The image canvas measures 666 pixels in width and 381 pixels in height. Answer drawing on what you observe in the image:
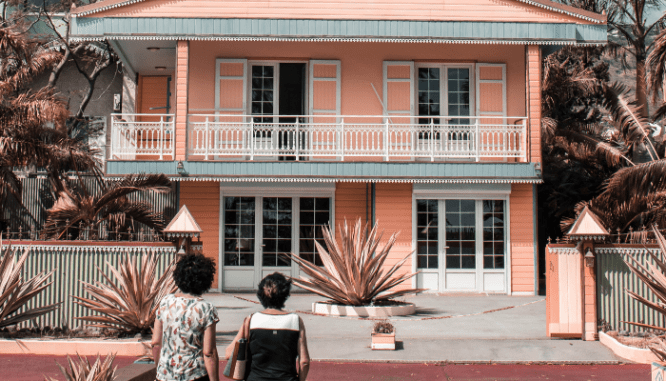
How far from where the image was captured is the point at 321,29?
16594 mm

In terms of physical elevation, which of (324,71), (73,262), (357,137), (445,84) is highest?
(324,71)

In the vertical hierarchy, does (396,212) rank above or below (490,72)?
below

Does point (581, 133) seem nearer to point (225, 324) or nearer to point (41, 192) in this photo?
point (225, 324)

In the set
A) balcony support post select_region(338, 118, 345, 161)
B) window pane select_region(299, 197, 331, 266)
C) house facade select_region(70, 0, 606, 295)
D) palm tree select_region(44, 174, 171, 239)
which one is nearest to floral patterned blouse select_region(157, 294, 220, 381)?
palm tree select_region(44, 174, 171, 239)

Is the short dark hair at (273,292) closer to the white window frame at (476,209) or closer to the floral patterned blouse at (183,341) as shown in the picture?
the floral patterned blouse at (183,341)

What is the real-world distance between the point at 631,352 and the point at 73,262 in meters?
8.22

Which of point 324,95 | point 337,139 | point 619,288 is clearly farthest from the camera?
point 324,95

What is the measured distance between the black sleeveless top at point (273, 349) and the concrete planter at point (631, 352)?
242 inches

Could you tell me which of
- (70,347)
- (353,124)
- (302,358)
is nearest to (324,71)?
(353,124)

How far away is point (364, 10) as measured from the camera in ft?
56.2

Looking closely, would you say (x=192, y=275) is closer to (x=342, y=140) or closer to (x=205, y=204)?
(x=342, y=140)

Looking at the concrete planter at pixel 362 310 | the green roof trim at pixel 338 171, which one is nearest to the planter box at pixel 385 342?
the concrete planter at pixel 362 310

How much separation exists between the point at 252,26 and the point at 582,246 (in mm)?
9157

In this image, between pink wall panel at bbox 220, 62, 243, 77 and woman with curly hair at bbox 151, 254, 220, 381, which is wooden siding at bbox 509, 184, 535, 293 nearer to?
pink wall panel at bbox 220, 62, 243, 77
